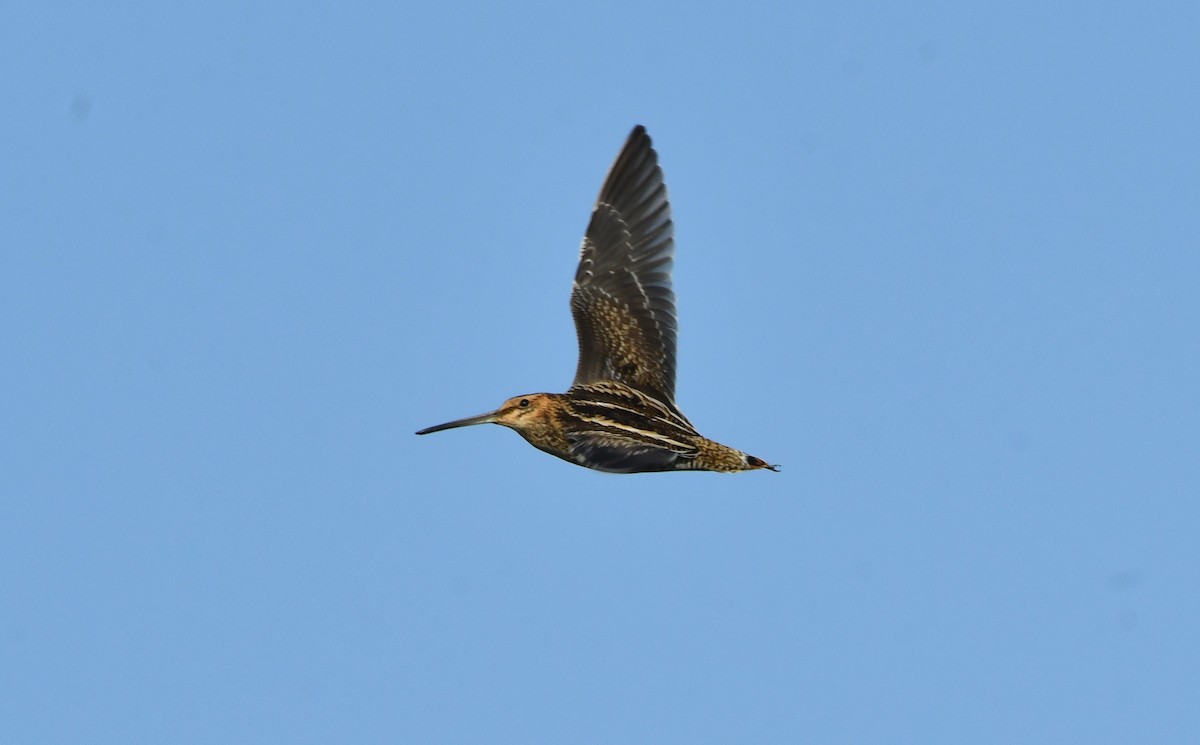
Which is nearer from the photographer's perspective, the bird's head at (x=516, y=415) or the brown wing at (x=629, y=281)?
the bird's head at (x=516, y=415)

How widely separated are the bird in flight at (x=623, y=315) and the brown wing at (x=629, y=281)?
0.01m

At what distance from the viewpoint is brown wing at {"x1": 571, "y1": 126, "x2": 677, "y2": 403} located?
62.4ft

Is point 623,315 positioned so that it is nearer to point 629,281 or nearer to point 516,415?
point 629,281

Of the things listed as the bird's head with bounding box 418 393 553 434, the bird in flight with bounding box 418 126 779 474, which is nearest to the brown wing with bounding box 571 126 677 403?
the bird in flight with bounding box 418 126 779 474

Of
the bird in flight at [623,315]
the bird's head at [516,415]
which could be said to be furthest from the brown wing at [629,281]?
the bird's head at [516,415]

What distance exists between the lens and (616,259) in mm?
19438

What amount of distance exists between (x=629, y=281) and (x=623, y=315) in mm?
464

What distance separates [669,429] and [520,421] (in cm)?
173

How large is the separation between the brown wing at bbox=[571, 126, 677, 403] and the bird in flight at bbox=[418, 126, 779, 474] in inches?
0.5

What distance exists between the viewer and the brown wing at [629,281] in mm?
19016

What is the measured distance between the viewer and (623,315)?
19156 millimetres

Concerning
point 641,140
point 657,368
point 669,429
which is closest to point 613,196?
point 641,140

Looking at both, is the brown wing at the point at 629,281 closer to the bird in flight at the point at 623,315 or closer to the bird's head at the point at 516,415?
the bird in flight at the point at 623,315

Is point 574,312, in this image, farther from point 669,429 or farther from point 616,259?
point 669,429
